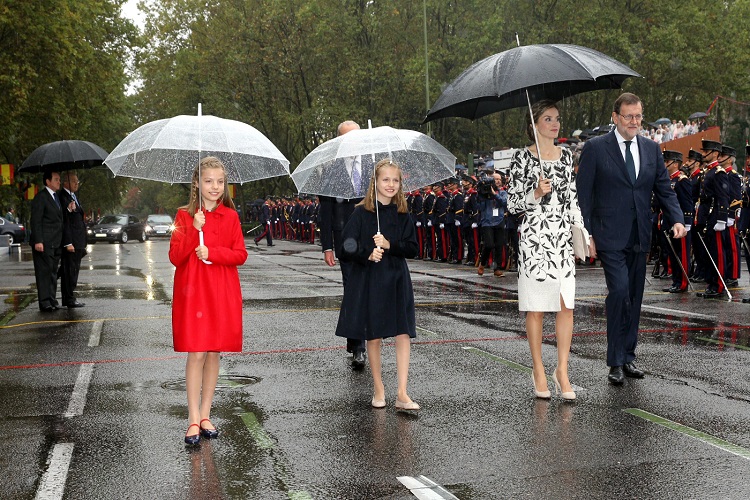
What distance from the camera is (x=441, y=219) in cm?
2606

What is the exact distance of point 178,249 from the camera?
5949 millimetres

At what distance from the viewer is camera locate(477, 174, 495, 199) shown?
21.4 metres

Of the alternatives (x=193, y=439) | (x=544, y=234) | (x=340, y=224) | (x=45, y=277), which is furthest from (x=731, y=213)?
(x=193, y=439)

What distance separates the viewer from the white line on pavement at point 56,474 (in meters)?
4.83

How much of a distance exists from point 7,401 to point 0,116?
2528 cm

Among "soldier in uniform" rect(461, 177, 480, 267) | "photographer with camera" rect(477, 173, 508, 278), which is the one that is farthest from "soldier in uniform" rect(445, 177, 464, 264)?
"photographer with camera" rect(477, 173, 508, 278)

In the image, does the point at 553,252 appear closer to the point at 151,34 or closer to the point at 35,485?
the point at 35,485

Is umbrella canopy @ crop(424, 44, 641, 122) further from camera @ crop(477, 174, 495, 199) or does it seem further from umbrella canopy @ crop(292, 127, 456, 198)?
camera @ crop(477, 174, 495, 199)

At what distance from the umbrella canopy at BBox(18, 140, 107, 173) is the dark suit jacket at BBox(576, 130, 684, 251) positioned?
7.90m

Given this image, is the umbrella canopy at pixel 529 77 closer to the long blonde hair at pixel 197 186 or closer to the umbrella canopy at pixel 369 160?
the umbrella canopy at pixel 369 160

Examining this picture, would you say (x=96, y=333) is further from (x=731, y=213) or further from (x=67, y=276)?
(x=731, y=213)

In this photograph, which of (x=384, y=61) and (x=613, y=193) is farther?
(x=384, y=61)

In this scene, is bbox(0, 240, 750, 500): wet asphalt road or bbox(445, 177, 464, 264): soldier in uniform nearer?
bbox(0, 240, 750, 500): wet asphalt road

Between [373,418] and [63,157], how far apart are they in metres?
8.51
